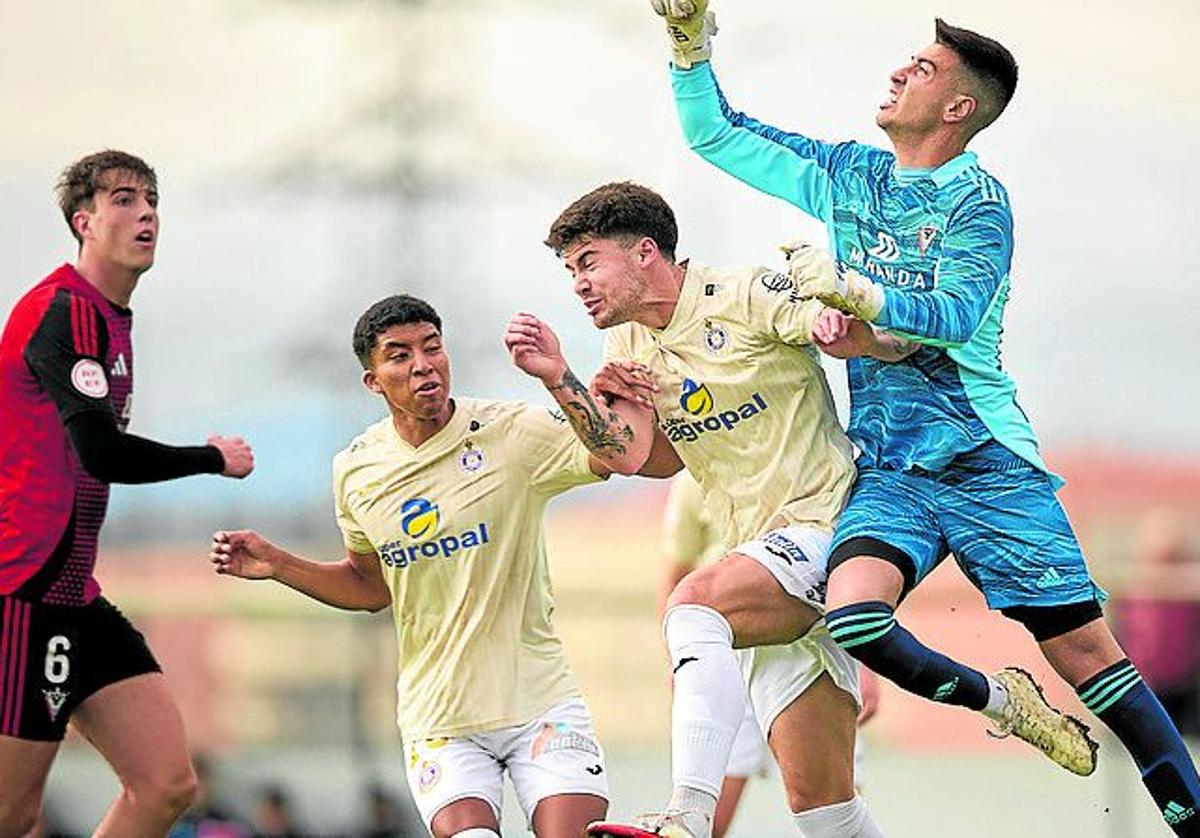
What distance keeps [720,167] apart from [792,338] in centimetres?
67

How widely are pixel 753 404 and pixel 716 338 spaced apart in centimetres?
22

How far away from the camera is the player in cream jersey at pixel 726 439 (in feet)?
23.4

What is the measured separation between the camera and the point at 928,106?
7.29 meters

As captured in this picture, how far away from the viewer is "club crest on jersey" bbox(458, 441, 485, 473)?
25.7 feet

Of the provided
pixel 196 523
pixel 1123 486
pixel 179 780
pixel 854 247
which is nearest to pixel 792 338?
pixel 854 247

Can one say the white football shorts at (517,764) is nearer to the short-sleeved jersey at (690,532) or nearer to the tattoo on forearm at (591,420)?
the tattoo on forearm at (591,420)

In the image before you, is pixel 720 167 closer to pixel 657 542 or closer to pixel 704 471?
pixel 704 471

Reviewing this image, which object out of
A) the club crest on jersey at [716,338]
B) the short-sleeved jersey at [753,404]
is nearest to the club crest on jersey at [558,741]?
the short-sleeved jersey at [753,404]

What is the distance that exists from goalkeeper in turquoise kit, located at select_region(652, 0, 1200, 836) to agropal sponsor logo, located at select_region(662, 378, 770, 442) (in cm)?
31

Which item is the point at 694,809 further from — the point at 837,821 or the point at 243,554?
the point at 243,554

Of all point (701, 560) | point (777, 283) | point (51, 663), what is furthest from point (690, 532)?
point (51, 663)

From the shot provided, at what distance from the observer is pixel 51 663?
7848 mm

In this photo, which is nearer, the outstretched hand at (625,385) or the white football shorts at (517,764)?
the outstretched hand at (625,385)

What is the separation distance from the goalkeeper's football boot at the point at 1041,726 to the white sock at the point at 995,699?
0.04 feet
